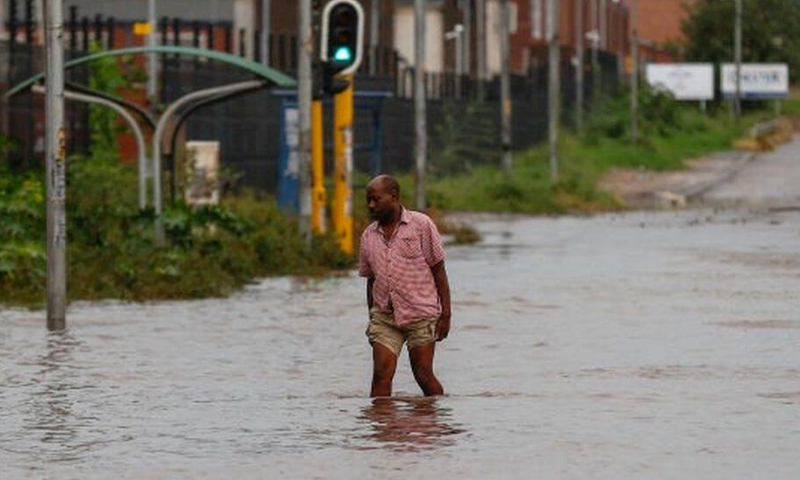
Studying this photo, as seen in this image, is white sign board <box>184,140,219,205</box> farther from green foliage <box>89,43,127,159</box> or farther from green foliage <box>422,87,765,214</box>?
green foliage <box>422,87,765,214</box>

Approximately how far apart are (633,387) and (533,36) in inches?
3715

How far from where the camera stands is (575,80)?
3644 inches

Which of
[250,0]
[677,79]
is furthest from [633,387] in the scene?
[677,79]

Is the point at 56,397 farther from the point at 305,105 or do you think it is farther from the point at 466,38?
the point at 466,38

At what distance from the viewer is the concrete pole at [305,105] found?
1341 inches

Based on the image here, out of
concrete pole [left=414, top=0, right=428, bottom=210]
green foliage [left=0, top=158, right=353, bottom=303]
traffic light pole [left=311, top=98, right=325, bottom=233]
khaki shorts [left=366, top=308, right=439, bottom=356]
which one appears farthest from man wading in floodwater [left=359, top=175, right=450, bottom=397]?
concrete pole [left=414, top=0, right=428, bottom=210]

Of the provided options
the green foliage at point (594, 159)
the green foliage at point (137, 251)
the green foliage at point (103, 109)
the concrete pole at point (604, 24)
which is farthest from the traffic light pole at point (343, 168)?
the concrete pole at point (604, 24)

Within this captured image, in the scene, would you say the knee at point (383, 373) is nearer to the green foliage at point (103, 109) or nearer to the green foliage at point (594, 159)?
the green foliage at point (103, 109)

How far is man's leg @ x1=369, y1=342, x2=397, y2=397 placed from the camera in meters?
16.4

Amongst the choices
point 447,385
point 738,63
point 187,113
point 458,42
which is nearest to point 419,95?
point 187,113

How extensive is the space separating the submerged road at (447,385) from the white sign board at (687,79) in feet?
284

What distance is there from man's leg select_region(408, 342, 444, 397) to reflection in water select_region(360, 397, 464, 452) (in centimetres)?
7

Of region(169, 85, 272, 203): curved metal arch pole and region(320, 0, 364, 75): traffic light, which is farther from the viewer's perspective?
region(320, 0, 364, 75): traffic light

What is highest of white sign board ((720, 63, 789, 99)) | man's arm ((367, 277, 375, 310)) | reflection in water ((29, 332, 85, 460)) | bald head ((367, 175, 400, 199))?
white sign board ((720, 63, 789, 99))
